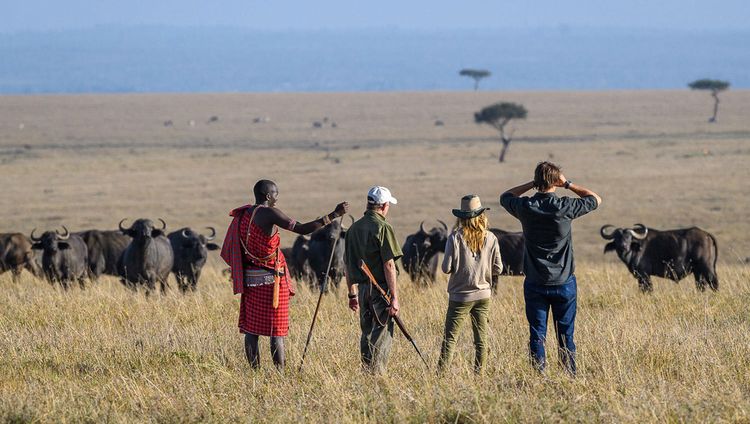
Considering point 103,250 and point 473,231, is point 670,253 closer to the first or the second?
point 473,231

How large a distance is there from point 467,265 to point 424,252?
7.72 m

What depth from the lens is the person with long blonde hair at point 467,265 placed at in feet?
25.3

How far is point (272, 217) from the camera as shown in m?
7.83

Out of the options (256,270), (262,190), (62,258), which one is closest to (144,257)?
(62,258)

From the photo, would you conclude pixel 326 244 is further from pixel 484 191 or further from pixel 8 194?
pixel 8 194

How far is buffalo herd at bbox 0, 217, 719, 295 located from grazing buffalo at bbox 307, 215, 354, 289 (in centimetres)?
1

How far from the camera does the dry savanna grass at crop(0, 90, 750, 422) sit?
7.08 meters

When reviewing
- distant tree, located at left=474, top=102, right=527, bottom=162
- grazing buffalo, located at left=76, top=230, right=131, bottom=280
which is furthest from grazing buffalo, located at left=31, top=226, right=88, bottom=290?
distant tree, located at left=474, top=102, right=527, bottom=162

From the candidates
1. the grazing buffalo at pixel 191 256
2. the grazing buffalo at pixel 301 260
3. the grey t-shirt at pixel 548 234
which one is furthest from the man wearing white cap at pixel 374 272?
the grazing buffalo at pixel 191 256

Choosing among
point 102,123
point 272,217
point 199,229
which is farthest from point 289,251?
point 102,123

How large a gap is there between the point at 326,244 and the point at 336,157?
45.2 m

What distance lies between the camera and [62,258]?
1560cm

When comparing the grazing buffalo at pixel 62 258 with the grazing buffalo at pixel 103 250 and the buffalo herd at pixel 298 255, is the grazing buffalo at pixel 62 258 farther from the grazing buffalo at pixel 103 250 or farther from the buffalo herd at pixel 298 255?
the grazing buffalo at pixel 103 250

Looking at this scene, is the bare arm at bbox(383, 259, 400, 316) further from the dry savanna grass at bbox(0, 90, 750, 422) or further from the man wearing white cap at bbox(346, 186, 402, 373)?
the dry savanna grass at bbox(0, 90, 750, 422)
